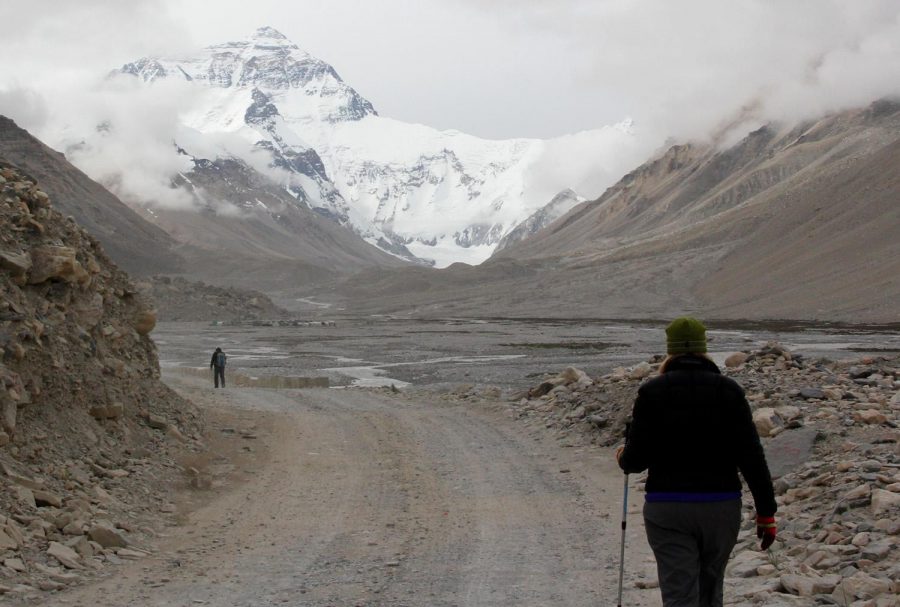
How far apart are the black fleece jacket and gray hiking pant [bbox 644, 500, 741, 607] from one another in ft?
0.34

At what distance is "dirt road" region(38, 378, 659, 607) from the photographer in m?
8.20

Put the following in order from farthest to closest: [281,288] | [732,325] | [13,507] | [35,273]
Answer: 1. [281,288]
2. [732,325]
3. [35,273]
4. [13,507]

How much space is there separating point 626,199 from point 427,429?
17260cm

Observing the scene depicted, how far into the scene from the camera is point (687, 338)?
5.80 m

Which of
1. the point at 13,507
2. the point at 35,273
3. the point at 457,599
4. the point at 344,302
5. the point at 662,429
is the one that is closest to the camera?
the point at 662,429

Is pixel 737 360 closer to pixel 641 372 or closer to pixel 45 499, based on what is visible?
pixel 641 372

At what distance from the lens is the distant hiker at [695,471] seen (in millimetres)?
5602

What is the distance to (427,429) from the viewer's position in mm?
18312

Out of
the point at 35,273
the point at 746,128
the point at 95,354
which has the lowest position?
the point at 95,354

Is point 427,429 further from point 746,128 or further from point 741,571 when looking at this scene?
point 746,128

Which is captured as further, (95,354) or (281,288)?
(281,288)

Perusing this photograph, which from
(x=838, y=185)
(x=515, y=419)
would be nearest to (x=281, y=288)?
(x=838, y=185)

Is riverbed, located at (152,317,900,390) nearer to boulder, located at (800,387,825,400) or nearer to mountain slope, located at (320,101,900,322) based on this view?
mountain slope, located at (320,101,900,322)

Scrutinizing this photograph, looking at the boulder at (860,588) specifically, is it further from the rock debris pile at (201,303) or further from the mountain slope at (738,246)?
the rock debris pile at (201,303)
